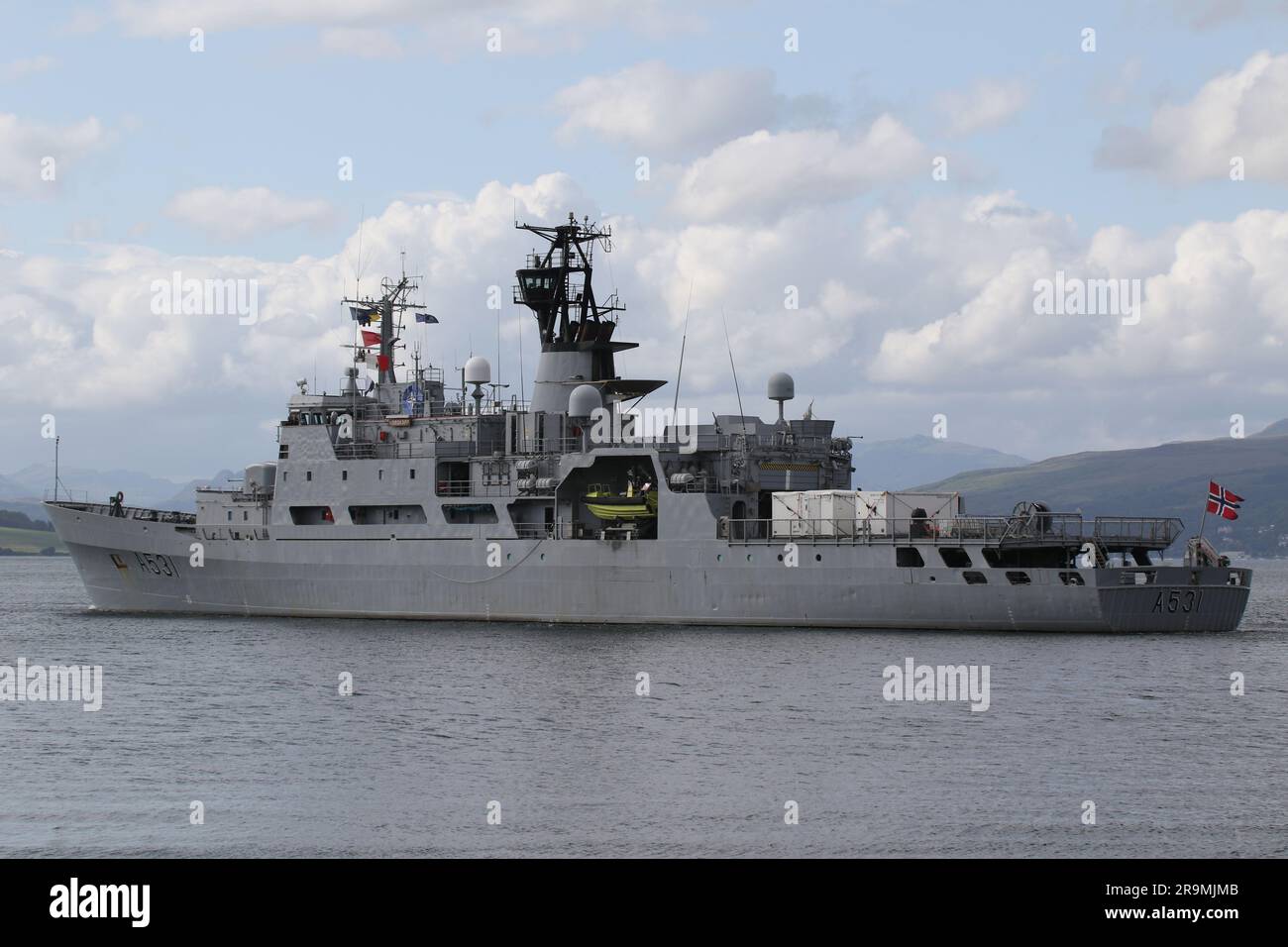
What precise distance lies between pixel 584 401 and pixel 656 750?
21468mm

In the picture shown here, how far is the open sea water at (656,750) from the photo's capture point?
2062 centimetres

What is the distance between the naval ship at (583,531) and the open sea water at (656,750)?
156 centimetres

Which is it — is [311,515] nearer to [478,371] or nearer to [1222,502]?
[478,371]

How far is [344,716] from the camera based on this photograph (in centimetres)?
3011

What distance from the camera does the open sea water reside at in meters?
20.6

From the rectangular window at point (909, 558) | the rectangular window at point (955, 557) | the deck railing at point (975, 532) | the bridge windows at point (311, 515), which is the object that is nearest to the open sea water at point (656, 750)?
the rectangular window at point (955, 557)

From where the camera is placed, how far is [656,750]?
85.9 feet

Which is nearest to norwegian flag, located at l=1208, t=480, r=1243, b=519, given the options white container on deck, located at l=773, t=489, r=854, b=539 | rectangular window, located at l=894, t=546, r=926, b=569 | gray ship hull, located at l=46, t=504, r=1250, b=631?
gray ship hull, located at l=46, t=504, r=1250, b=631

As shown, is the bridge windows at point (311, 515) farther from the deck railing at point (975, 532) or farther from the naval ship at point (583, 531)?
the deck railing at point (975, 532)

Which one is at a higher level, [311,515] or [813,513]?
[311,515]

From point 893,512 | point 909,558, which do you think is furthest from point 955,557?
point 893,512

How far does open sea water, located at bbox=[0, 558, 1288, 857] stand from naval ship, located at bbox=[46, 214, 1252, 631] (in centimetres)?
156

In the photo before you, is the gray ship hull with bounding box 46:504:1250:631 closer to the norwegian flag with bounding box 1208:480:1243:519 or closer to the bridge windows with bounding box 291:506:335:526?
the bridge windows with bounding box 291:506:335:526
